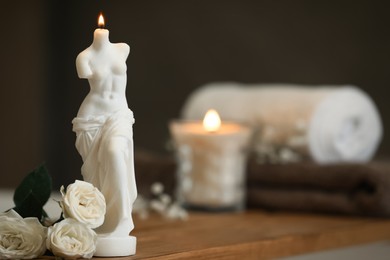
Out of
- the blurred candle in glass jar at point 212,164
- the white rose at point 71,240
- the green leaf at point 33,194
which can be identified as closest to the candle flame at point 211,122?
the blurred candle in glass jar at point 212,164

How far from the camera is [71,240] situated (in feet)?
2.51

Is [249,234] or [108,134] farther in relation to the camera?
[249,234]

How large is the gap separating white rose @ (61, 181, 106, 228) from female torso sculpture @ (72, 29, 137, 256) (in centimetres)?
4

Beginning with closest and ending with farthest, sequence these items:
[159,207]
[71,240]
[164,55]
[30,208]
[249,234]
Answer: [71,240]
[30,208]
[249,234]
[159,207]
[164,55]

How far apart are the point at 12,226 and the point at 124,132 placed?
0.15m

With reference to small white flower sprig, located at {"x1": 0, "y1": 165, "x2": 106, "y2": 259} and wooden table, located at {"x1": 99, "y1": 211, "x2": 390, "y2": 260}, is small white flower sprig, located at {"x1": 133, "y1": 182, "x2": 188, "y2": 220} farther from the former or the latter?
small white flower sprig, located at {"x1": 0, "y1": 165, "x2": 106, "y2": 259}

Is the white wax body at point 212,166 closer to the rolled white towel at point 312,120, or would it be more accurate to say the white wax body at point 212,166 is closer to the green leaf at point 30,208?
the rolled white towel at point 312,120

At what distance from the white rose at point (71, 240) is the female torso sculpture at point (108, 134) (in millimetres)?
48

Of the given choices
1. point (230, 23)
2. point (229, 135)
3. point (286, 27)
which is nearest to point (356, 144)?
point (229, 135)

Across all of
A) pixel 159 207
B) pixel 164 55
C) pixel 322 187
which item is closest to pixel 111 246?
pixel 159 207

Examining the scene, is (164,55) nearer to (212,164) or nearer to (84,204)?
(212,164)

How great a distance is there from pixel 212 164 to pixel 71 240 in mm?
688

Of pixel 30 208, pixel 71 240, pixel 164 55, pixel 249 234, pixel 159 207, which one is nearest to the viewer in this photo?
pixel 71 240

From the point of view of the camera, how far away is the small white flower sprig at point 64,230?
0.76 metres
